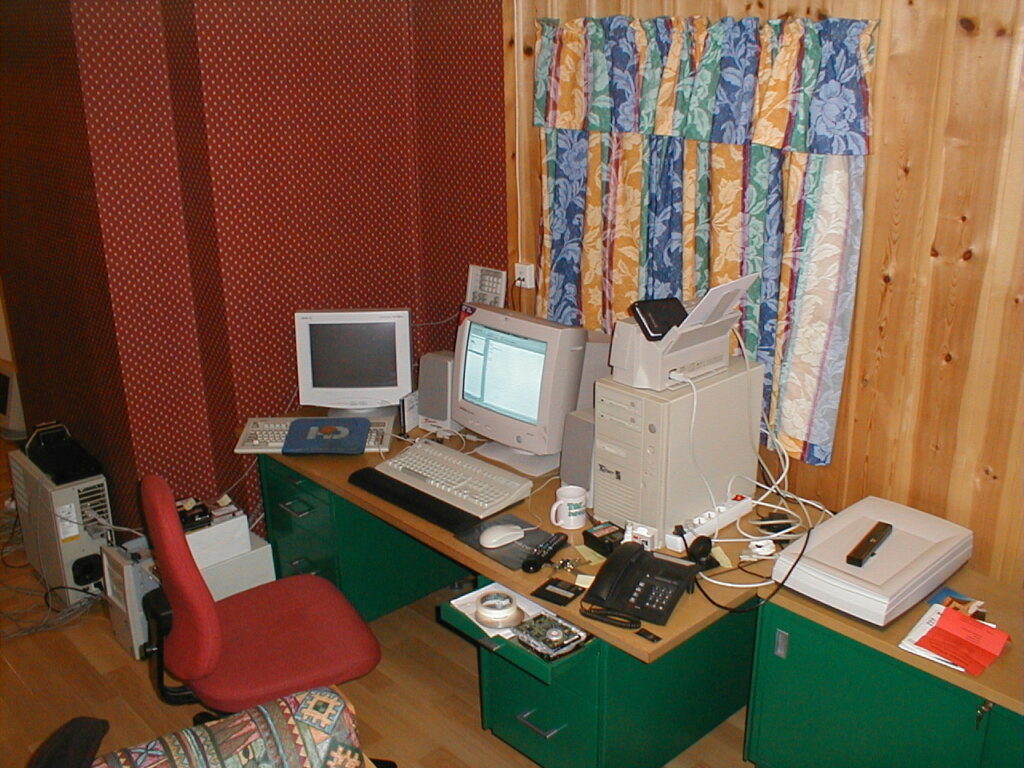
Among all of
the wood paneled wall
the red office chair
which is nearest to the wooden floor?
the red office chair

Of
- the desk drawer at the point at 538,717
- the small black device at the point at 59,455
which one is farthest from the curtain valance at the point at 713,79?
the small black device at the point at 59,455

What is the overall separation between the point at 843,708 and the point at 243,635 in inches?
59.9

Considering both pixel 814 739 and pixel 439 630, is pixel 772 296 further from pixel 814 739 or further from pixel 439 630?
pixel 439 630

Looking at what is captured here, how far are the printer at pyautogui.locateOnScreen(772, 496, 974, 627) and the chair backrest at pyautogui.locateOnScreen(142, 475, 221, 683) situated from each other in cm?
134

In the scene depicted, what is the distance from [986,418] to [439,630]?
6.30 ft

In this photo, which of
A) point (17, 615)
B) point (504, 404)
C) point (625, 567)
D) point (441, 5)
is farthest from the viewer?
point (17, 615)

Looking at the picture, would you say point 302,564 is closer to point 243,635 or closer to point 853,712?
point 243,635

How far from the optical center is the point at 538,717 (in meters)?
2.57

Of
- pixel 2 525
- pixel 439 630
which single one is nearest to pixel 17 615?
pixel 2 525

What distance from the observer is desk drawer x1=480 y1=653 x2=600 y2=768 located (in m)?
2.43

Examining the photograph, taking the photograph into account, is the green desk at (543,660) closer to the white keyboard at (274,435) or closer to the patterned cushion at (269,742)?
the white keyboard at (274,435)

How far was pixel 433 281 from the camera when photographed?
375 cm

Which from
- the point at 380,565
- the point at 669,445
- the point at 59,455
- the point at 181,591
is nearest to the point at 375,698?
the point at 380,565

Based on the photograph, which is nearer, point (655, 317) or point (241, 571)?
point (655, 317)
